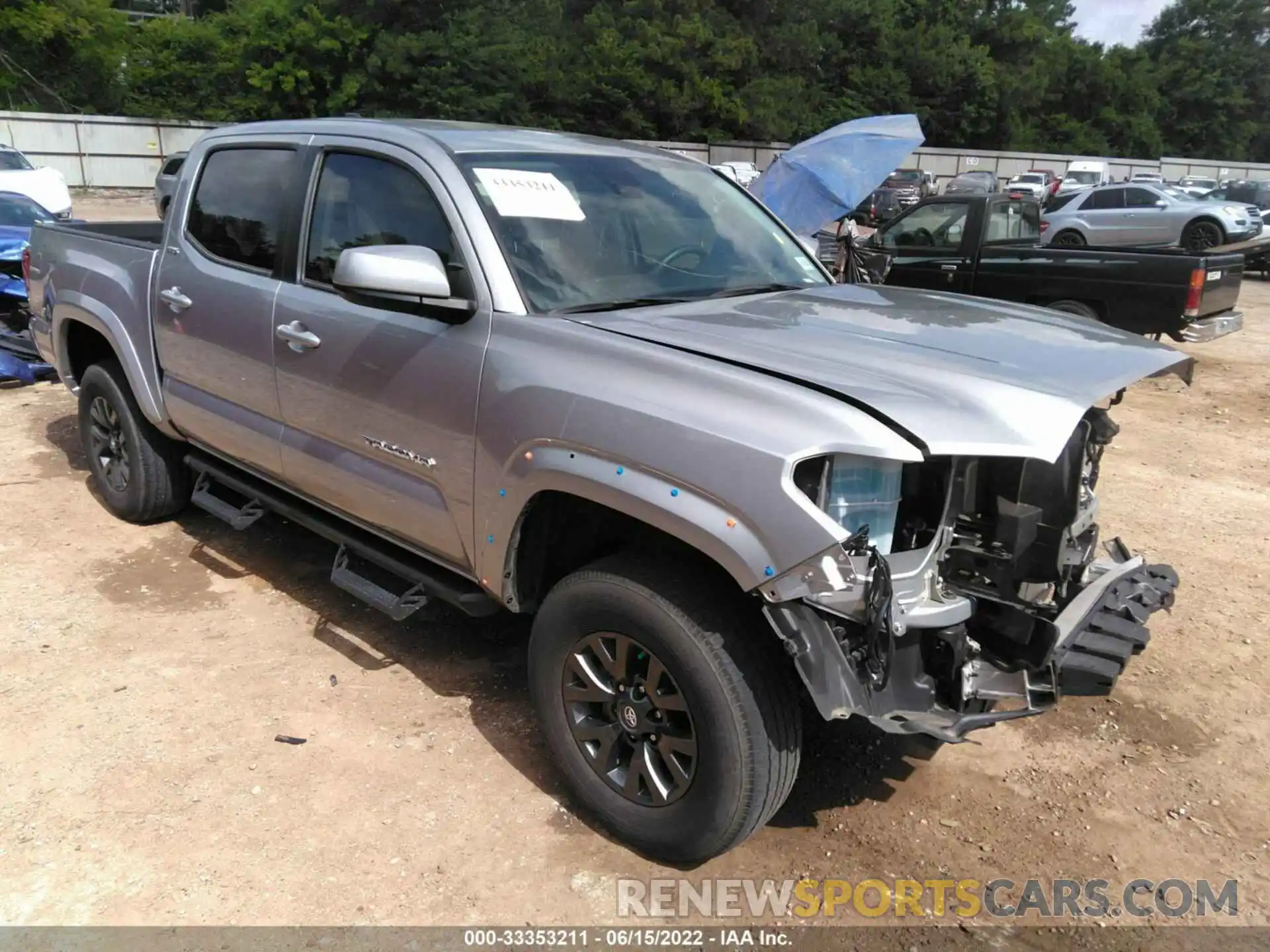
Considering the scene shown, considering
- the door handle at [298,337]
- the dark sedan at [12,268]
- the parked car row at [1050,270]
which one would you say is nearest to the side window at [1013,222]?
the parked car row at [1050,270]

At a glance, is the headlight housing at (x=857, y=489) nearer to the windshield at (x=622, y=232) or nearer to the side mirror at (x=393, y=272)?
the windshield at (x=622, y=232)

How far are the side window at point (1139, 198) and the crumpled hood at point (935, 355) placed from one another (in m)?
19.4

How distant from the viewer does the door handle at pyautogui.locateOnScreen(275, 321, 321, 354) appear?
11.8 feet

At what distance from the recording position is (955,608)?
2.48 m

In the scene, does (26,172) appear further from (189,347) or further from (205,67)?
(205,67)

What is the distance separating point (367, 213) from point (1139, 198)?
20702mm

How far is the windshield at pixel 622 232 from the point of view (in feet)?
10.5

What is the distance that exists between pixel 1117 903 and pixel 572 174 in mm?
2858

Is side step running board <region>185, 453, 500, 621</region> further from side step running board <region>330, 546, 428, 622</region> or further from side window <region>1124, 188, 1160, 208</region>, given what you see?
side window <region>1124, 188, 1160, 208</region>

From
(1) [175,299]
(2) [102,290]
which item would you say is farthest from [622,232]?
(2) [102,290]

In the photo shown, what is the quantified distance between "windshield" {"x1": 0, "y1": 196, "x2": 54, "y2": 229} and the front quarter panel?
947cm

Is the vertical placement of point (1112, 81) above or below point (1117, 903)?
above

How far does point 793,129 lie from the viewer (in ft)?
149

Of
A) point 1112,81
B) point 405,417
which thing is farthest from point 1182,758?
point 1112,81
